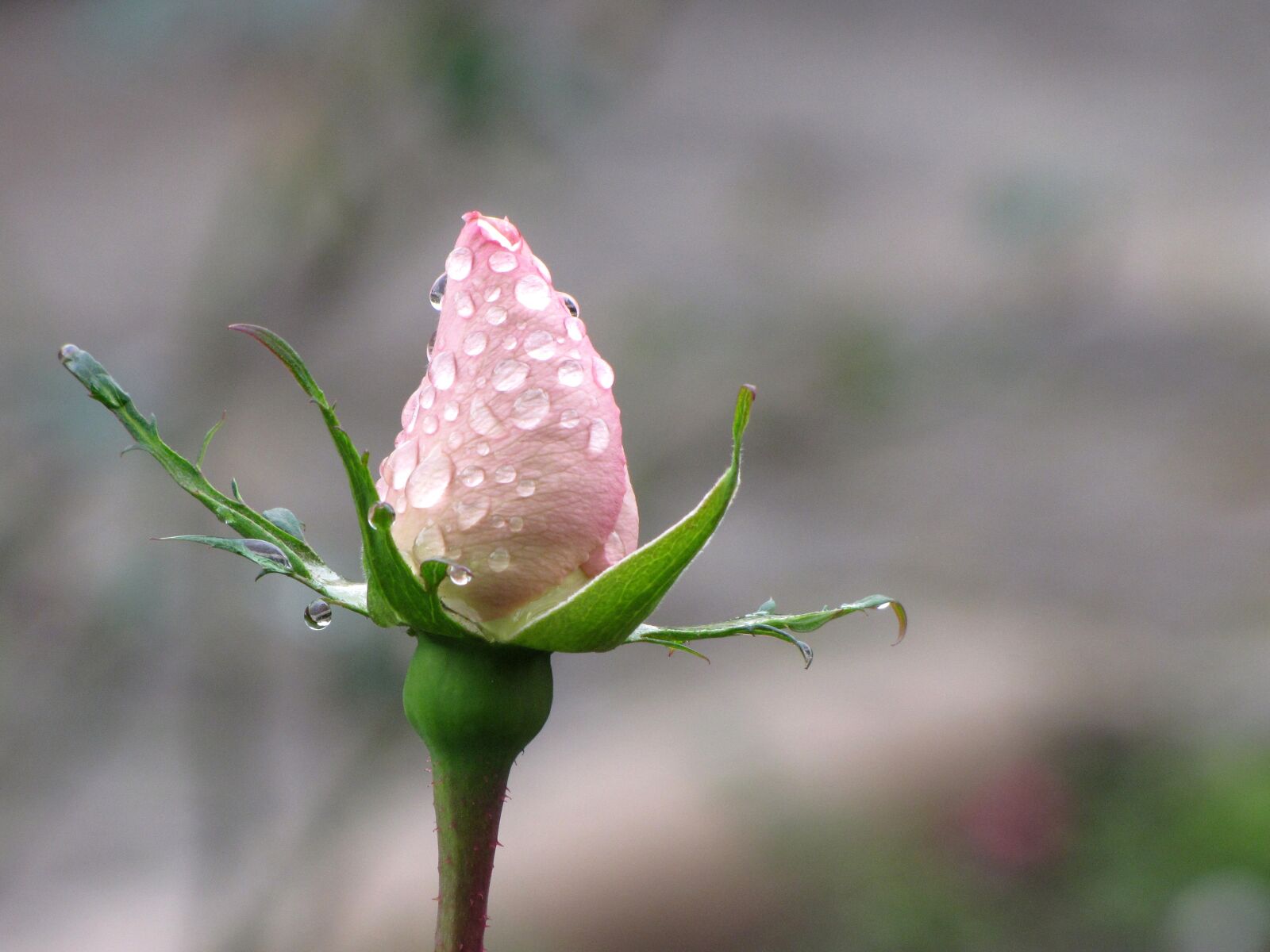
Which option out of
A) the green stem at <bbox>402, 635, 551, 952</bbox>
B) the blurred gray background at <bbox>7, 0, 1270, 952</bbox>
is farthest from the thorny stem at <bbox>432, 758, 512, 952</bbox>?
the blurred gray background at <bbox>7, 0, 1270, 952</bbox>

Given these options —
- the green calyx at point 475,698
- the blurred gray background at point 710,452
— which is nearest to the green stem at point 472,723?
the green calyx at point 475,698

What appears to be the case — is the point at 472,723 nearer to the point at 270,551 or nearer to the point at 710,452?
the point at 270,551

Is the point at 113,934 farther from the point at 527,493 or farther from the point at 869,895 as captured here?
the point at 527,493

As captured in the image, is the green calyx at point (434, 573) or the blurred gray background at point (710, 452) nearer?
the green calyx at point (434, 573)

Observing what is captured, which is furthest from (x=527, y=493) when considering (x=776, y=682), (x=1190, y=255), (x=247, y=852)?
(x=1190, y=255)

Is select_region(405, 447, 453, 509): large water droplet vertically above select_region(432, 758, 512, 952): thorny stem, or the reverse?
select_region(405, 447, 453, 509): large water droplet

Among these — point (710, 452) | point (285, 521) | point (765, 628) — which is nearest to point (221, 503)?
point (285, 521)

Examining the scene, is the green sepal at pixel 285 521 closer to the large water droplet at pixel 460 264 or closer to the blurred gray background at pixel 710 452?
the large water droplet at pixel 460 264

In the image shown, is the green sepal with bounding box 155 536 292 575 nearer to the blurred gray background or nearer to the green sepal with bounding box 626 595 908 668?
the green sepal with bounding box 626 595 908 668

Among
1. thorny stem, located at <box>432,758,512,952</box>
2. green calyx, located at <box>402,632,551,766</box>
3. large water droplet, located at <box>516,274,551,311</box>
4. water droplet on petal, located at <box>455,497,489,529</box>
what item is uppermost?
large water droplet, located at <box>516,274,551,311</box>
